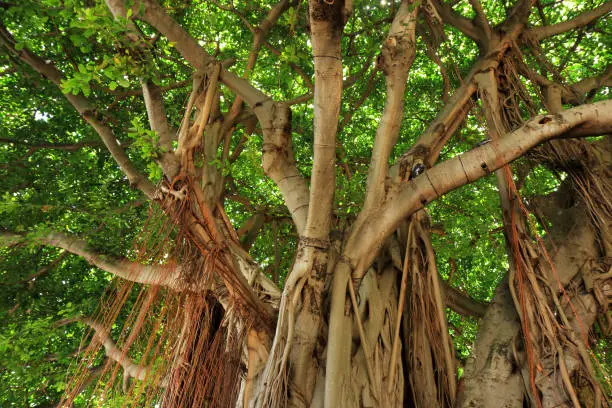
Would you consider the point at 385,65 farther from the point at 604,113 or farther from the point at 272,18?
the point at 272,18

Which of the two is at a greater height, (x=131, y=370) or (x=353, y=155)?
(x=353, y=155)

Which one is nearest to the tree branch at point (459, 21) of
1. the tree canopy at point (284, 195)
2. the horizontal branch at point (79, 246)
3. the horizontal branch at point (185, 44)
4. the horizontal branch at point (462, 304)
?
the tree canopy at point (284, 195)

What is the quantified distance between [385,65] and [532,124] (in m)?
0.79

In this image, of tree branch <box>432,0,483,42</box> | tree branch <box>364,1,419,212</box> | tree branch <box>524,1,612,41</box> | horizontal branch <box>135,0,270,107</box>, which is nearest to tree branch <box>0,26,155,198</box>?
horizontal branch <box>135,0,270,107</box>

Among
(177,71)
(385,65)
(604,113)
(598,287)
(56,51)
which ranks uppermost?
(177,71)

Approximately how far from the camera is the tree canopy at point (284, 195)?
2021 millimetres

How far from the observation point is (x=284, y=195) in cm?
257

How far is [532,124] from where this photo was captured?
2250mm

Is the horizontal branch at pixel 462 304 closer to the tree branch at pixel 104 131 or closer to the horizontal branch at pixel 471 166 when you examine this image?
the horizontal branch at pixel 471 166

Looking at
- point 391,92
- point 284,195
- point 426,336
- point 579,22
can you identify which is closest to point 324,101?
point 391,92

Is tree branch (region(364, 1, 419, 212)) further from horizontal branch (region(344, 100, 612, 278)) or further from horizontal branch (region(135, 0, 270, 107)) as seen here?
horizontal branch (region(135, 0, 270, 107))

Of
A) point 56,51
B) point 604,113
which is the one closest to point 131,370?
point 56,51

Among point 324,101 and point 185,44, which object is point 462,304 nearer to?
point 324,101

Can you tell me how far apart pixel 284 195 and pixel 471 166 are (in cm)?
99
